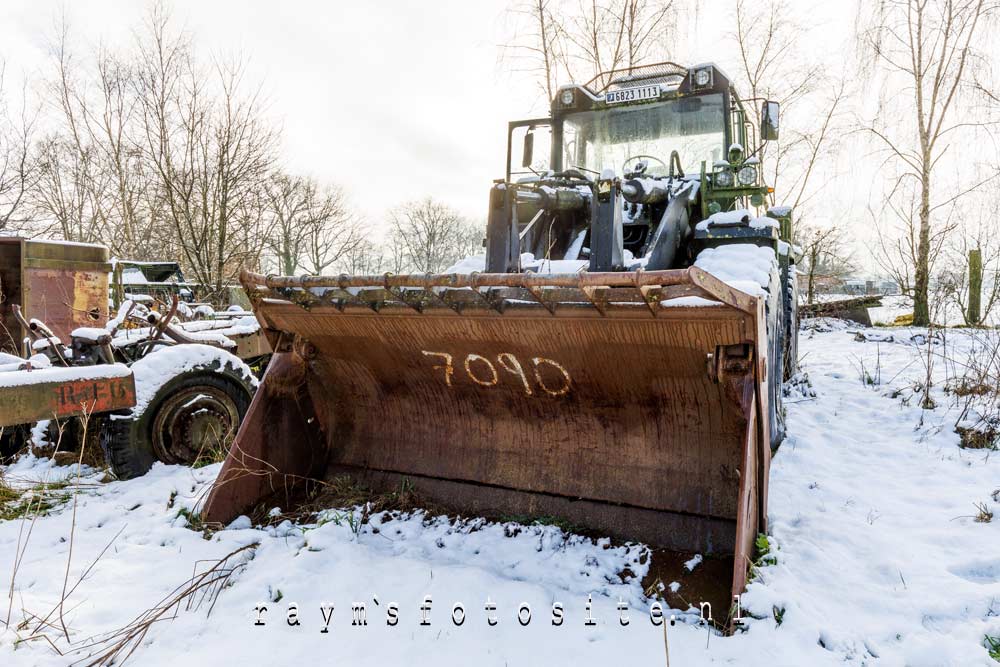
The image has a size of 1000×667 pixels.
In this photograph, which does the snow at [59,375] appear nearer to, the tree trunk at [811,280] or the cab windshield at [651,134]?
the cab windshield at [651,134]

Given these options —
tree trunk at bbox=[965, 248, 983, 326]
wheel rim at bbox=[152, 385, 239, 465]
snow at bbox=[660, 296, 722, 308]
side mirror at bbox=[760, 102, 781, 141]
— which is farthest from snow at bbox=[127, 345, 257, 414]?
tree trunk at bbox=[965, 248, 983, 326]

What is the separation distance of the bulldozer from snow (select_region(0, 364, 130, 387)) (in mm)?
1065

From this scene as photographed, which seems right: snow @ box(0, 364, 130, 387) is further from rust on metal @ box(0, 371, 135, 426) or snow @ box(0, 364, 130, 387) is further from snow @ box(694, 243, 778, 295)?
snow @ box(694, 243, 778, 295)

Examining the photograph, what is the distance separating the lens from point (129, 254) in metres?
17.8

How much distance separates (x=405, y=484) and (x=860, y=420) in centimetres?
391

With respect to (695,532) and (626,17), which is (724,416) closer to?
(695,532)

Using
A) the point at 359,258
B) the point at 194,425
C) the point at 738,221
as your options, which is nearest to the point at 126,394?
the point at 194,425

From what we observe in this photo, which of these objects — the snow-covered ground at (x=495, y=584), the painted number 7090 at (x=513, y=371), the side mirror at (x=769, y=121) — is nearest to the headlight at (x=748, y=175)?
the side mirror at (x=769, y=121)

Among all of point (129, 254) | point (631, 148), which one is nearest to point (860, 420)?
point (631, 148)

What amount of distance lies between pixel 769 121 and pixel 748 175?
1.93 feet

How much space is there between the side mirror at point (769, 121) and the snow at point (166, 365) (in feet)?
14.5

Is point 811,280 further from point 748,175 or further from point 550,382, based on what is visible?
point 550,382

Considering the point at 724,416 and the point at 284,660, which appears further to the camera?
the point at 724,416

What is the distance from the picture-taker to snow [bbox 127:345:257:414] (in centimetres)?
392
